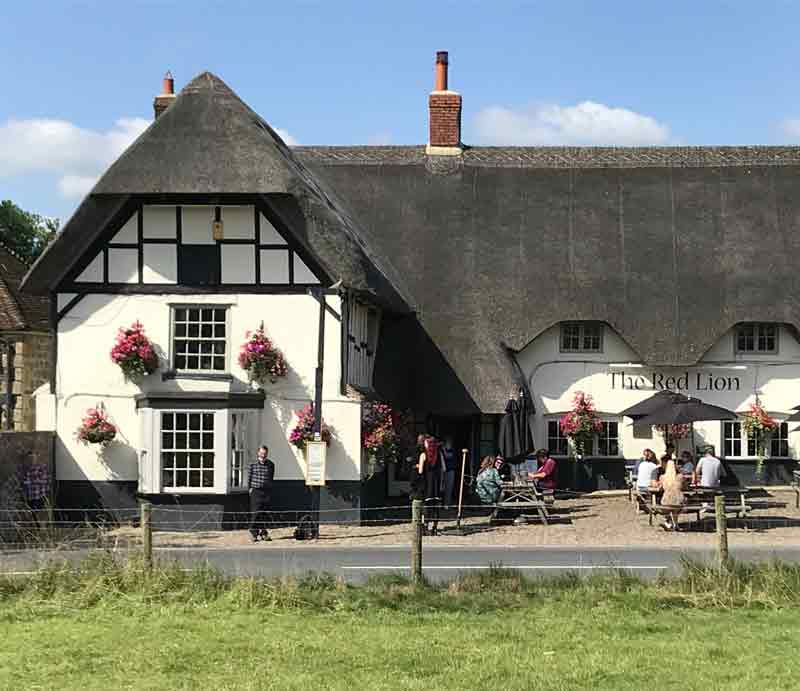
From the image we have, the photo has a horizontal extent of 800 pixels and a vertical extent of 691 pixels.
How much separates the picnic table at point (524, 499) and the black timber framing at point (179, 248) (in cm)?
510

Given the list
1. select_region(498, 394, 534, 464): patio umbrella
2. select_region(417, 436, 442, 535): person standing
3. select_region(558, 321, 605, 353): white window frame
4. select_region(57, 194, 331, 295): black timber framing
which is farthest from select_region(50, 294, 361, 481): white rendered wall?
select_region(558, 321, 605, 353): white window frame

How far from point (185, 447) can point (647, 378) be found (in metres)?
12.8

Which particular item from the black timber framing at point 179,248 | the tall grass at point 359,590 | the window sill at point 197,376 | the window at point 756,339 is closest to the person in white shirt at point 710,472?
the black timber framing at point 179,248

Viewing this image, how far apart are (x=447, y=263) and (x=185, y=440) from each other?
992 cm

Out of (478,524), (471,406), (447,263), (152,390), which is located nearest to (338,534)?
(478,524)

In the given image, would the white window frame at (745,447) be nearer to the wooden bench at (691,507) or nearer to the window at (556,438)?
the window at (556,438)

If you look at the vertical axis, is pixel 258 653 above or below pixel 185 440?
below

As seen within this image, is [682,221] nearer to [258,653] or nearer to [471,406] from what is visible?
[471,406]

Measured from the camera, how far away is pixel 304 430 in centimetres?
2522

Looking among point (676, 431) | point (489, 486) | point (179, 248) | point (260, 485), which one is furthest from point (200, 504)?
point (676, 431)

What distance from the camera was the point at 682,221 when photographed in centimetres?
3412

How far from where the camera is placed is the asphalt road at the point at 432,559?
54.1 ft

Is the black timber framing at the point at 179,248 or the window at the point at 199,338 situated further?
the window at the point at 199,338

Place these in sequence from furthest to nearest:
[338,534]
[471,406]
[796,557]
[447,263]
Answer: [447,263], [471,406], [338,534], [796,557]
